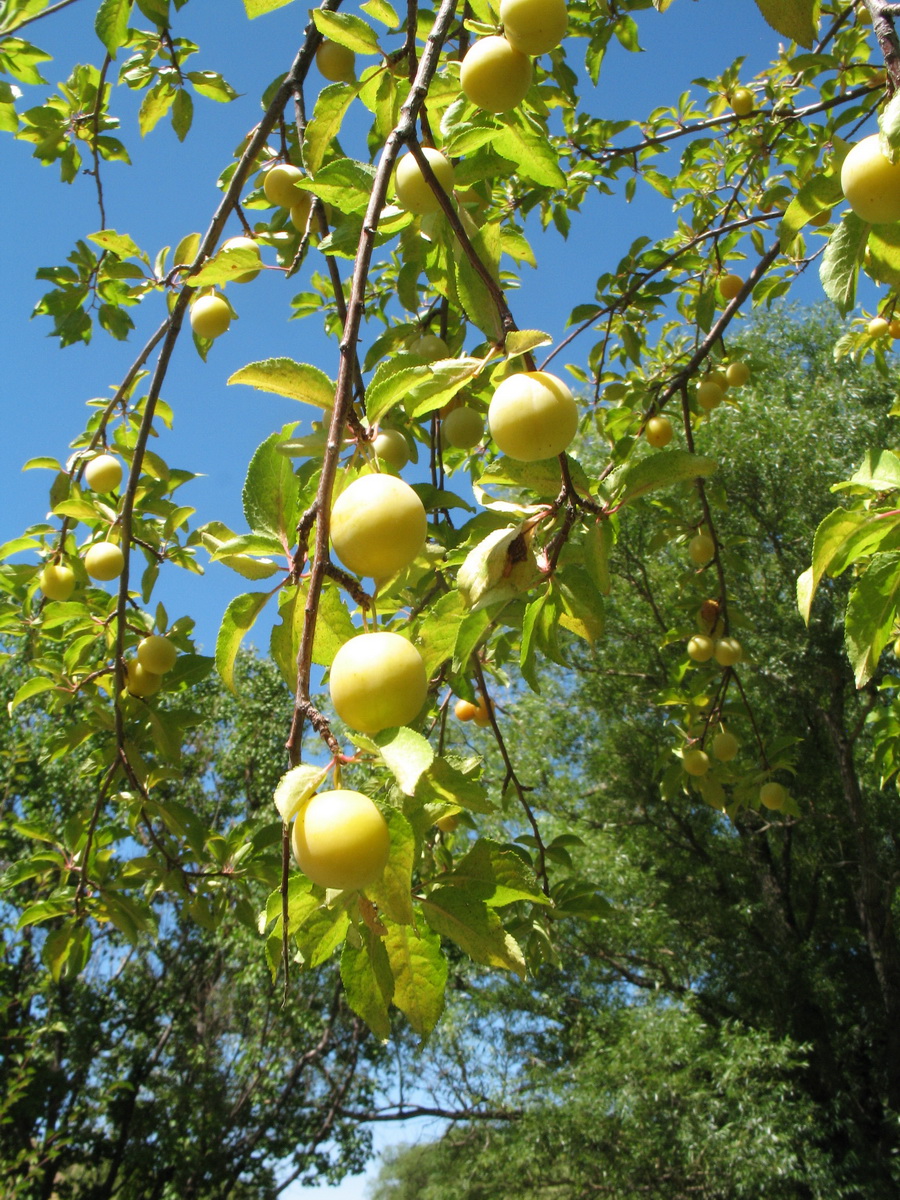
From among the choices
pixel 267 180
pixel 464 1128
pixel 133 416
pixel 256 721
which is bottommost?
pixel 464 1128

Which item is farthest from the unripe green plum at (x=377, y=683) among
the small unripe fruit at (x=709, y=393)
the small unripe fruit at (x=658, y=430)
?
the small unripe fruit at (x=709, y=393)

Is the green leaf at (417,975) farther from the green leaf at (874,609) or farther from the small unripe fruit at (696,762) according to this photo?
the small unripe fruit at (696,762)

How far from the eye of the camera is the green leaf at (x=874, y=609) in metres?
0.90

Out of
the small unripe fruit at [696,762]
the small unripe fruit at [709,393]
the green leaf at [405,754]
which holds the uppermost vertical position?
the small unripe fruit at [709,393]

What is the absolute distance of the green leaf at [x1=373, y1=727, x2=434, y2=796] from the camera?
0.51 metres

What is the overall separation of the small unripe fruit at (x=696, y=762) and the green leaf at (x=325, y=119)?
6.60ft

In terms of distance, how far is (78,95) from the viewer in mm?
2047

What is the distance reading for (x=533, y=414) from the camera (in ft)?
2.28

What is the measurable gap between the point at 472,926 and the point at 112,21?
178 cm

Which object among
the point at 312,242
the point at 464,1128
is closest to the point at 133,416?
the point at 312,242

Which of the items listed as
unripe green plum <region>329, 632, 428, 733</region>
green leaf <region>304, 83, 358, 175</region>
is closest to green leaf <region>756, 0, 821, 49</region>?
green leaf <region>304, 83, 358, 175</region>

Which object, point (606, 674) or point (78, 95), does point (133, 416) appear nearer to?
point (78, 95)

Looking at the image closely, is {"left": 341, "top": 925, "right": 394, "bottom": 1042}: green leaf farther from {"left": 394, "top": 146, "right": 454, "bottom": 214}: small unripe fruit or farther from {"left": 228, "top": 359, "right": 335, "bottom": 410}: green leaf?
{"left": 394, "top": 146, "right": 454, "bottom": 214}: small unripe fruit

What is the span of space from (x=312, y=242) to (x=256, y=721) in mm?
8905
